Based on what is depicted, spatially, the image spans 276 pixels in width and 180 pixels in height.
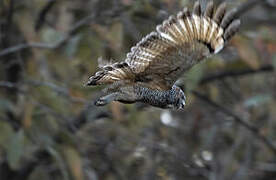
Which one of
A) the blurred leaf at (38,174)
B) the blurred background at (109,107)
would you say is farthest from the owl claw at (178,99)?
the blurred leaf at (38,174)

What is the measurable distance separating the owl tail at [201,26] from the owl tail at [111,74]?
0.63 feet

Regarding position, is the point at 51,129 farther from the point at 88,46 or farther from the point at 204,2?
the point at 204,2

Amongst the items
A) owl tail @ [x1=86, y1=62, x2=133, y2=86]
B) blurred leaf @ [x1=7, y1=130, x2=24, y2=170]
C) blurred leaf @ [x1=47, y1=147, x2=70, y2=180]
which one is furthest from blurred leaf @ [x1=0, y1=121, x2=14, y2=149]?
owl tail @ [x1=86, y1=62, x2=133, y2=86]

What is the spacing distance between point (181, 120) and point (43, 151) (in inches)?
74.7

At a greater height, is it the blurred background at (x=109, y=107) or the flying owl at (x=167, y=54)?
the blurred background at (x=109, y=107)

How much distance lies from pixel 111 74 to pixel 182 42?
292 mm

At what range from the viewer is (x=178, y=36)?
8.64ft

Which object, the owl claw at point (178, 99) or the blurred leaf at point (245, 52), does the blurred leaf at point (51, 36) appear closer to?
the blurred leaf at point (245, 52)

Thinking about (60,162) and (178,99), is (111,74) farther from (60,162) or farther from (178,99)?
(60,162)

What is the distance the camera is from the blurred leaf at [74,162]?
5027mm

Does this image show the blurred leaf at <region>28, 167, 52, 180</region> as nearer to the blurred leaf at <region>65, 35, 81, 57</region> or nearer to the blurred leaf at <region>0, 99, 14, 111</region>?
the blurred leaf at <region>0, 99, 14, 111</region>

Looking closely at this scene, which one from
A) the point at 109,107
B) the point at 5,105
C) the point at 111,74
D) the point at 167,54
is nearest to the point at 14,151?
the point at 5,105

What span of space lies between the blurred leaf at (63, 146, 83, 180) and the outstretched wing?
2476 mm

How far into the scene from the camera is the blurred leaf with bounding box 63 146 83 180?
5.03 m
